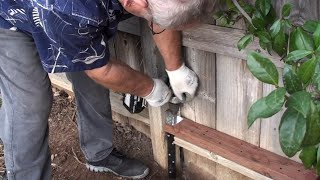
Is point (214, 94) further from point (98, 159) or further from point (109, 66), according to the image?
point (98, 159)

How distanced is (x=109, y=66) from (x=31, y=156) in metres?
0.60

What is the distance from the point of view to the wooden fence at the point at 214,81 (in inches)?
59.7

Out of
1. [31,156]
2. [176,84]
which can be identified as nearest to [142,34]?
[176,84]

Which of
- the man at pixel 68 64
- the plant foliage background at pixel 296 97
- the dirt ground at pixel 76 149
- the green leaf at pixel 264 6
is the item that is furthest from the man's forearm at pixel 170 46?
the dirt ground at pixel 76 149

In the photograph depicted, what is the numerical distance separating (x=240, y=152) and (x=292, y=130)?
801 millimetres

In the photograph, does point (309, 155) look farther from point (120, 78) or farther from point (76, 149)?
point (76, 149)

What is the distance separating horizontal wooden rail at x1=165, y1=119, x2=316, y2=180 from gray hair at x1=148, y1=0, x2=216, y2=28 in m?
0.71

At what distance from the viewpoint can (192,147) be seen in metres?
1.90

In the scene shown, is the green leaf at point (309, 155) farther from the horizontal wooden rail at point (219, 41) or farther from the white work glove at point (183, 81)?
the white work glove at point (183, 81)

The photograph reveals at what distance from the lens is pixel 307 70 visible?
86cm

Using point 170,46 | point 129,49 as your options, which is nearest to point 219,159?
point 170,46

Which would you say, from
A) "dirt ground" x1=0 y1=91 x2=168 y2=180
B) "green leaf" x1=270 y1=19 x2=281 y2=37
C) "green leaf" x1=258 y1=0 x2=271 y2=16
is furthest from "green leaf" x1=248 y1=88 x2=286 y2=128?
"dirt ground" x1=0 y1=91 x2=168 y2=180

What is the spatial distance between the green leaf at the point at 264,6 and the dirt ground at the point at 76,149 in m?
1.20

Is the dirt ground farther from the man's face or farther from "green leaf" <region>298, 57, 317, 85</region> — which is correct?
"green leaf" <region>298, 57, 317, 85</region>
